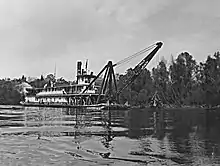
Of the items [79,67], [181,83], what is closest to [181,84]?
[181,83]

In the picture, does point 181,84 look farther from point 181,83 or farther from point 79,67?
point 79,67

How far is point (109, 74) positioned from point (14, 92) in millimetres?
76363

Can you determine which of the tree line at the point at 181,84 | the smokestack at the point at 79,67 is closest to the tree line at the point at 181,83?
the tree line at the point at 181,84

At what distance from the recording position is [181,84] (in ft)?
359

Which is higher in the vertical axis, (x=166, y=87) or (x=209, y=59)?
(x=209, y=59)

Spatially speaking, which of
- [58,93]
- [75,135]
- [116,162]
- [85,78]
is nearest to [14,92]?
[58,93]

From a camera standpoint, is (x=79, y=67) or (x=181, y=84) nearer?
(x=79, y=67)

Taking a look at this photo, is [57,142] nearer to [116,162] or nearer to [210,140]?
[116,162]

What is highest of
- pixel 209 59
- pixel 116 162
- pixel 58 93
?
pixel 209 59

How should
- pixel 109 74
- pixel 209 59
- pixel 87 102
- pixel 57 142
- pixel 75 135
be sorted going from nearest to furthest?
pixel 57 142
pixel 75 135
pixel 109 74
pixel 87 102
pixel 209 59

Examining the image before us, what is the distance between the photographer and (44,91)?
117 m

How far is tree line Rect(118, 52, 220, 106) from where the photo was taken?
9950cm

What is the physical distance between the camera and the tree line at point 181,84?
99.5 m

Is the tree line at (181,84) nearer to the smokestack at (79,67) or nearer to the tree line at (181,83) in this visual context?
the tree line at (181,83)
